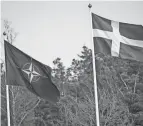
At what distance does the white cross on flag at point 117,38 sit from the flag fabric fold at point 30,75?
2.02m

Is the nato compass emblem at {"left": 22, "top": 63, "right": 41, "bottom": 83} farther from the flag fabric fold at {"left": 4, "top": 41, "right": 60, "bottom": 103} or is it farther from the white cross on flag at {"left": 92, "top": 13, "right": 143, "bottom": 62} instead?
the white cross on flag at {"left": 92, "top": 13, "right": 143, "bottom": 62}

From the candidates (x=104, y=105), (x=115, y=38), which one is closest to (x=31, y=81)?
(x=115, y=38)

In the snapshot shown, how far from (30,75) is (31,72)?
11 cm

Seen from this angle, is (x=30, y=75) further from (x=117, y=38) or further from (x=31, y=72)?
(x=117, y=38)

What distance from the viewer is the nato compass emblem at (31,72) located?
32.8 feet

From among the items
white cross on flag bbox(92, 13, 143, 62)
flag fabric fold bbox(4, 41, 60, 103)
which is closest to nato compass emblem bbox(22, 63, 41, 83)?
flag fabric fold bbox(4, 41, 60, 103)

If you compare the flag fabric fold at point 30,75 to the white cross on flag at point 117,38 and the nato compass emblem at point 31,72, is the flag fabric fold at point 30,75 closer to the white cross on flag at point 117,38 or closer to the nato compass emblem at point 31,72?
the nato compass emblem at point 31,72

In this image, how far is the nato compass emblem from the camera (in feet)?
32.8

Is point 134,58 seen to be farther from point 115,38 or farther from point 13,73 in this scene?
point 13,73

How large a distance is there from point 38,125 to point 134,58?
1055 inches

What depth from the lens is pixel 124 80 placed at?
3086cm

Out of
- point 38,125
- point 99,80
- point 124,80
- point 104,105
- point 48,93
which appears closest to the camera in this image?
point 48,93

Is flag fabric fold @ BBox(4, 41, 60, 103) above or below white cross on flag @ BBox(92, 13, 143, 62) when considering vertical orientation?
below

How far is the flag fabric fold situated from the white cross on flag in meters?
2.02
